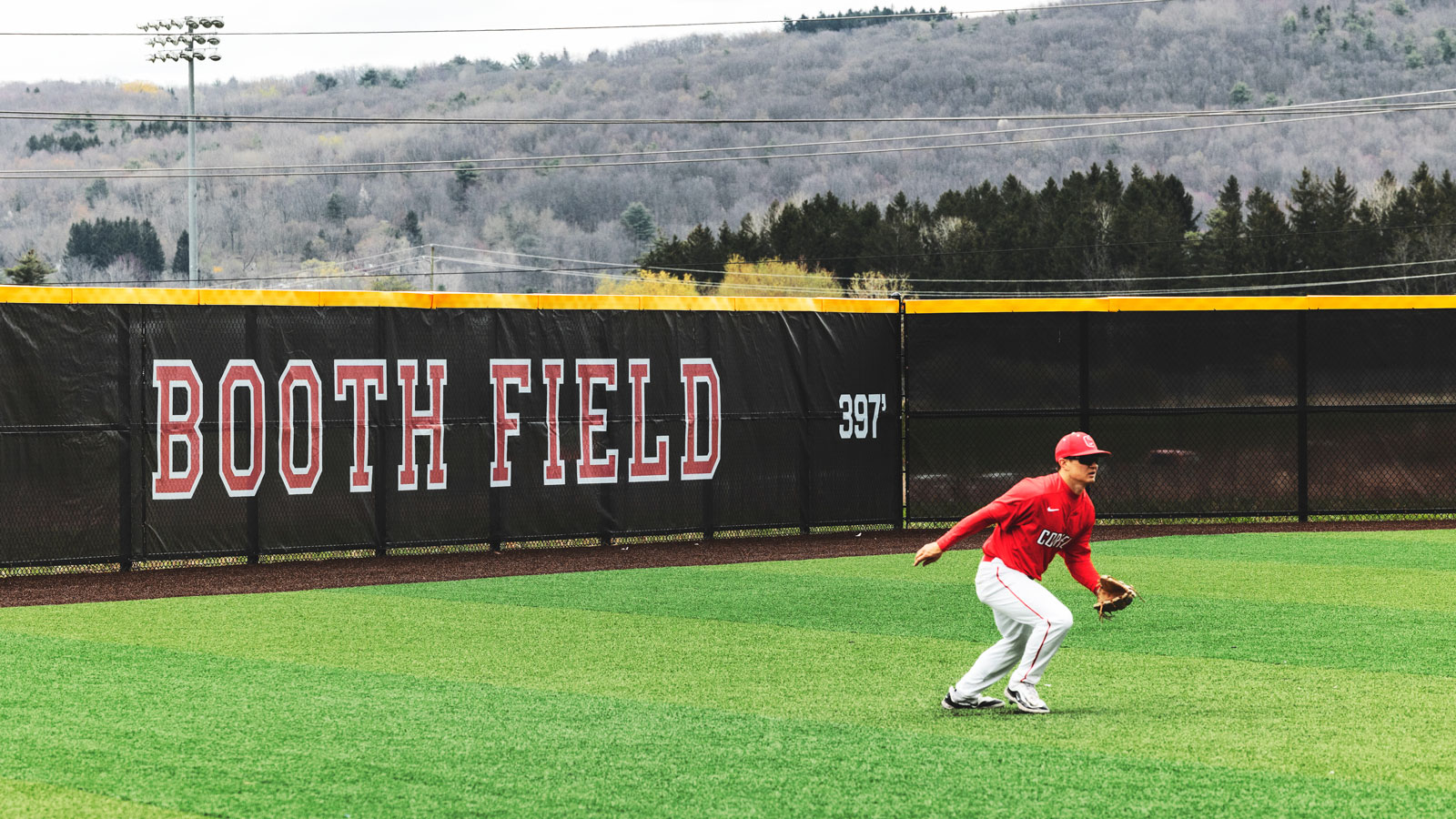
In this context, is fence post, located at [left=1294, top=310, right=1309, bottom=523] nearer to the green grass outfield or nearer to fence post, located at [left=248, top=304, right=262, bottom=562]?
the green grass outfield

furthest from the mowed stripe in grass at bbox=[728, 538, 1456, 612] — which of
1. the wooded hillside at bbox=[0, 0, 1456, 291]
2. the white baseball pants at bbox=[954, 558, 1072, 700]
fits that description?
the wooded hillside at bbox=[0, 0, 1456, 291]

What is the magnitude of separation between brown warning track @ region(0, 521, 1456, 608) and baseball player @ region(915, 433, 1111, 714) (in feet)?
22.6

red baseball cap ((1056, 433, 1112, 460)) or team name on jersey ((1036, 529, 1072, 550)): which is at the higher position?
red baseball cap ((1056, 433, 1112, 460))

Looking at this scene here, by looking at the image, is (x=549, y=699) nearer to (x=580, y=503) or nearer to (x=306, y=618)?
(x=306, y=618)

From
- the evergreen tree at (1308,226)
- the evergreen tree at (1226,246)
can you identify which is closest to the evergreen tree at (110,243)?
the evergreen tree at (1226,246)

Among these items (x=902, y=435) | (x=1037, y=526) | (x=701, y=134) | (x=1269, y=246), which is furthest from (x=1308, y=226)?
(x=701, y=134)

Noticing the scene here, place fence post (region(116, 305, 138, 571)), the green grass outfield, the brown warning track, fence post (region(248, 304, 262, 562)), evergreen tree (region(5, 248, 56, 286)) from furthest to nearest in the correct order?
evergreen tree (region(5, 248, 56, 286)) < fence post (region(248, 304, 262, 562)) < fence post (region(116, 305, 138, 571)) < the brown warning track < the green grass outfield

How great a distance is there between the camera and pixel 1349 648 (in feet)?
29.1

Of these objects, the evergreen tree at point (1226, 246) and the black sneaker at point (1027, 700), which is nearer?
the black sneaker at point (1027, 700)

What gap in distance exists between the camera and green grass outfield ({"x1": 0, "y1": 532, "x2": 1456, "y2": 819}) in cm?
553

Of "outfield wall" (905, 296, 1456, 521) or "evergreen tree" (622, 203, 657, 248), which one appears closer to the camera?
"outfield wall" (905, 296, 1456, 521)

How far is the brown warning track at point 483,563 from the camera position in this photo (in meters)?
12.2

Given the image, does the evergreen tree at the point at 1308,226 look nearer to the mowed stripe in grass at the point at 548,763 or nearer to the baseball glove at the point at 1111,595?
the baseball glove at the point at 1111,595

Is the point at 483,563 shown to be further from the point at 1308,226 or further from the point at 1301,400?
the point at 1308,226
